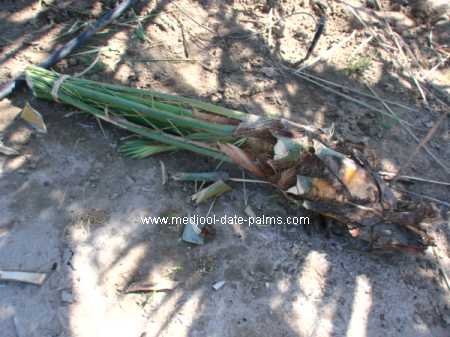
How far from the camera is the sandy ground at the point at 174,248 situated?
214cm

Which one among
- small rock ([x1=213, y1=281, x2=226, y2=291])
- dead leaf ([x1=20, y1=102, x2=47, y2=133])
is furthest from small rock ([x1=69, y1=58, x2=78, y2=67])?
small rock ([x1=213, y1=281, x2=226, y2=291])

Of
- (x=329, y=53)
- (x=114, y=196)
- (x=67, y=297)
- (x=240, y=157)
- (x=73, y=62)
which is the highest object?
(x=329, y=53)

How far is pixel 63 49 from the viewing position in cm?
308

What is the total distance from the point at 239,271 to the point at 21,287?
1.08 m

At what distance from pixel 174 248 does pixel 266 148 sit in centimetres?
76

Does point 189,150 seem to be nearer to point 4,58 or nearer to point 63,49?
point 63,49

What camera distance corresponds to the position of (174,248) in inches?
92.7

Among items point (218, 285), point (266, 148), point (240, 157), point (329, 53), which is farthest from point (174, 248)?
point (329, 53)

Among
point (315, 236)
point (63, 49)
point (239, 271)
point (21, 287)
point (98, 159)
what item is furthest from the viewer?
point (63, 49)

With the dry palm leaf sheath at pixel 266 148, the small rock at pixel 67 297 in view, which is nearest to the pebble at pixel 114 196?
the dry palm leaf sheath at pixel 266 148

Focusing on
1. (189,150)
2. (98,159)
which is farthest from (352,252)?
(98,159)

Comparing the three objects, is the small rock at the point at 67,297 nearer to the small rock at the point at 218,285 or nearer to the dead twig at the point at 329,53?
the small rock at the point at 218,285

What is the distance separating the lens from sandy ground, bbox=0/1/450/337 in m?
2.14

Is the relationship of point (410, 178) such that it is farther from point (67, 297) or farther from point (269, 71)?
point (67, 297)
